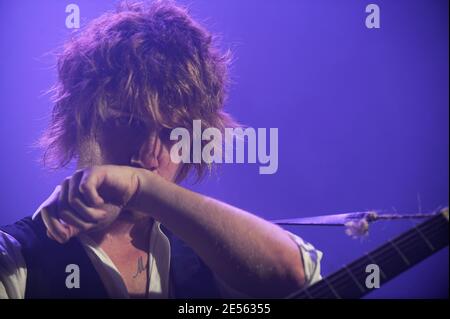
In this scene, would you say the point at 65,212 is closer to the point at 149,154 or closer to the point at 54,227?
the point at 54,227

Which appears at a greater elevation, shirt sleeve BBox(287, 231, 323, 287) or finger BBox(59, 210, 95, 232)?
finger BBox(59, 210, 95, 232)

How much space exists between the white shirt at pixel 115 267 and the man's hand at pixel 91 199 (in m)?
0.07

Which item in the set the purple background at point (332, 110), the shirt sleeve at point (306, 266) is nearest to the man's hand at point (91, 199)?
the purple background at point (332, 110)

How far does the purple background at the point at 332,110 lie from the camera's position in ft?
6.21

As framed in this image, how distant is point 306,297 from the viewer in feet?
5.88

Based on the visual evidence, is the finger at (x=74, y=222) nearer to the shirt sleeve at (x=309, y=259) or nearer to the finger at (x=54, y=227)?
the finger at (x=54, y=227)

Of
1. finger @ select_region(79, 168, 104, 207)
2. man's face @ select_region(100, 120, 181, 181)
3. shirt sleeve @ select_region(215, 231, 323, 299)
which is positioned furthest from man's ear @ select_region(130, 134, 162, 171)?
shirt sleeve @ select_region(215, 231, 323, 299)

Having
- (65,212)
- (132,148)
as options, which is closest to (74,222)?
(65,212)

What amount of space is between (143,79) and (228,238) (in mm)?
599

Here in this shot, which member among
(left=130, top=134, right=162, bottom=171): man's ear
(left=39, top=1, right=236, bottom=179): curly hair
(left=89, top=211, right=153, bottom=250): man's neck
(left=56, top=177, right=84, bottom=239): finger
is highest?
(left=39, top=1, right=236, bottom=179): curly hair

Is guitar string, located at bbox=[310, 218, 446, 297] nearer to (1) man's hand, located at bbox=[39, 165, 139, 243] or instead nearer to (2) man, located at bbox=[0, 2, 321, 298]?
(2) man, located at bbox=[0, 2, 321, 298]

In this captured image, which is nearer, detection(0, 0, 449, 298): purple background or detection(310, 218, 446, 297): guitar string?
detection(310, 218, 446, 297): guitar string

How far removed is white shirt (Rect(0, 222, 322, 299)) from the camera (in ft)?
6.01
